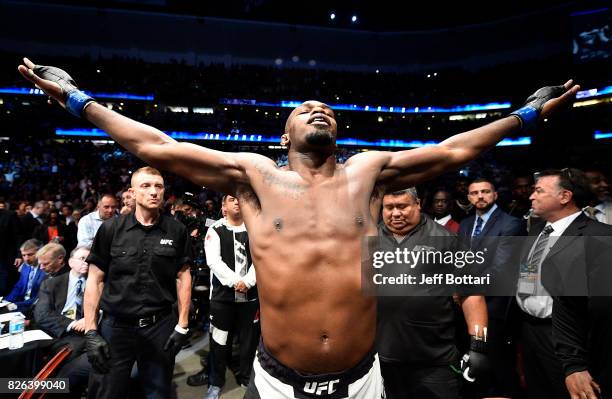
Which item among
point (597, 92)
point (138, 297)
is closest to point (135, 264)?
point (138, 297)

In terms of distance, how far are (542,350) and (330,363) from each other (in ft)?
6.72

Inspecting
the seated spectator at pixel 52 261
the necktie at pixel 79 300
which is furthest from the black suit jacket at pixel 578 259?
the seated spectator at pixel 52 261

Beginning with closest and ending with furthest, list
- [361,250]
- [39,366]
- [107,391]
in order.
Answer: [361,250]
[107,391]
[39,366]

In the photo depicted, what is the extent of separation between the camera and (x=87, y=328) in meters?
2.73

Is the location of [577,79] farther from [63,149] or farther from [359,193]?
[63,149]

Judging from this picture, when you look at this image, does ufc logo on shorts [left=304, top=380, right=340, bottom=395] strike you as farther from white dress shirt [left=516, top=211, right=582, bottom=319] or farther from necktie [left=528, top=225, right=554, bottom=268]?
necktie [left=528, top=225, right=554, bottom=268]

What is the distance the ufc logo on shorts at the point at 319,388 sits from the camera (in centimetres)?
157

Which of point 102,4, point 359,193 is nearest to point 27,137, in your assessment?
point 102,4

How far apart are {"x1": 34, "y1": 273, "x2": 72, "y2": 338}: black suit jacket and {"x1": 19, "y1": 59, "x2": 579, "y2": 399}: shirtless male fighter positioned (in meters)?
2.38

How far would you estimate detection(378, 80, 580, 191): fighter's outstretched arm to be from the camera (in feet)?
6.32

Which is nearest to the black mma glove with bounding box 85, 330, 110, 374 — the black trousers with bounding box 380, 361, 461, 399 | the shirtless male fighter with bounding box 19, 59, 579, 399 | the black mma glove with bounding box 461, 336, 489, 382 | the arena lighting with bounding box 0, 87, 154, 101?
the shirtless male fighter with bounding box 19, 59, 579, 399

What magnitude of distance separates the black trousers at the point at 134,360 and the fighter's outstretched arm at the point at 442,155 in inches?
80.6

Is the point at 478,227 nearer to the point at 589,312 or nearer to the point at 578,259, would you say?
the point at 578,259

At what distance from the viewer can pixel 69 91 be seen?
187 centimetres
